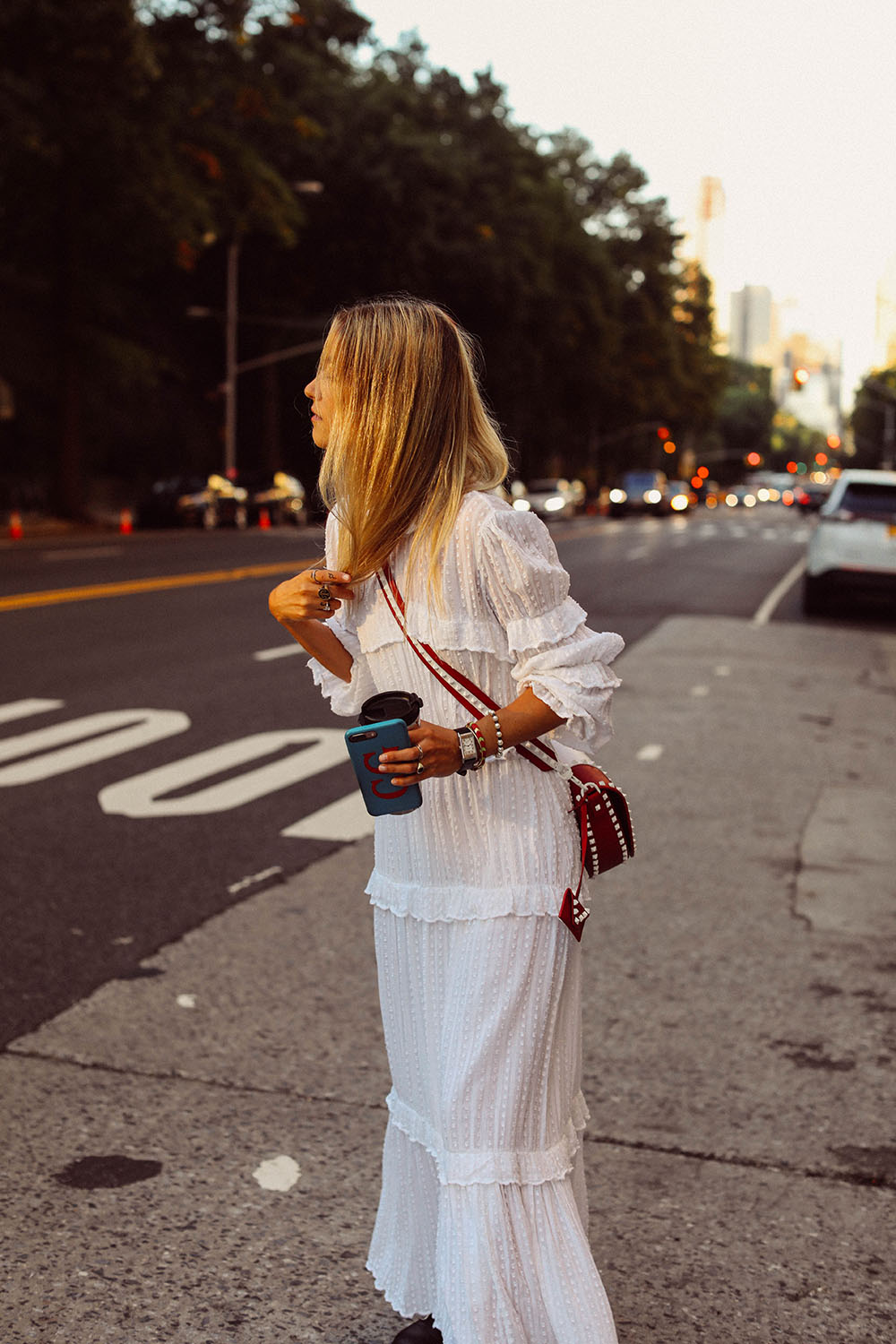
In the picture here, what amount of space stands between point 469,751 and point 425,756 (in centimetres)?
8

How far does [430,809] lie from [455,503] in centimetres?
50

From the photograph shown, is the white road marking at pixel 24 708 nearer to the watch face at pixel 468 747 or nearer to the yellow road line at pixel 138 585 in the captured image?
the yellow road line at pixel 138 585

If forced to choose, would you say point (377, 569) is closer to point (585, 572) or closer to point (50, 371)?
point (585, 572)

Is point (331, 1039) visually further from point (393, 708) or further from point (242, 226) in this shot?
point (242, 226)

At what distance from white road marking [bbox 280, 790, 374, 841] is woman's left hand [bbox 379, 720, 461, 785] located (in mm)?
4307

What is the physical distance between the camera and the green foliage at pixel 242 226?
32344 mm

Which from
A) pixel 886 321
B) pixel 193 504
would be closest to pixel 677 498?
pixel 193 504

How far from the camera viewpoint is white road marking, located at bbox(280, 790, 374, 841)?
22.7 feet

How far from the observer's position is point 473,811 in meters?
2.57

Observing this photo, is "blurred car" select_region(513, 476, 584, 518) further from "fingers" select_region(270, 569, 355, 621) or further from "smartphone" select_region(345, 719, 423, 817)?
"smartphone" select_region(345, 719, 423, 817)

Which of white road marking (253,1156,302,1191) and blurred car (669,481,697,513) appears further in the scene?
blurred car (669,481,697,513)

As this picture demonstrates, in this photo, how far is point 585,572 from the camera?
82.9 feet

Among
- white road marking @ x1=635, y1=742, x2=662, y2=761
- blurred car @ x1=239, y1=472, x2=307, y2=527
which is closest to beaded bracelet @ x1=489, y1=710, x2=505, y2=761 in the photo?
white road marking @ x1=635, y1=742, x2=662, y2=761

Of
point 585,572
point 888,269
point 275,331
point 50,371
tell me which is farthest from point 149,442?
point 888,269
